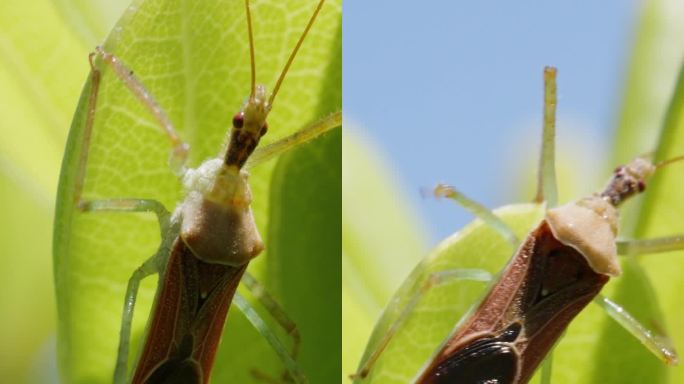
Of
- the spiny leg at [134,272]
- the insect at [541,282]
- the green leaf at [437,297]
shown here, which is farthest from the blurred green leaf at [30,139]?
the insect at [541,282]

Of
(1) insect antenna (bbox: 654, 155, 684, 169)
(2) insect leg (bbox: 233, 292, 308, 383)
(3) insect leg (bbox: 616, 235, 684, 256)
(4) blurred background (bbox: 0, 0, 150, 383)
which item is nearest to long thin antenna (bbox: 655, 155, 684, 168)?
(1) insect antenna (bbox: 654, 155, 684, 169)

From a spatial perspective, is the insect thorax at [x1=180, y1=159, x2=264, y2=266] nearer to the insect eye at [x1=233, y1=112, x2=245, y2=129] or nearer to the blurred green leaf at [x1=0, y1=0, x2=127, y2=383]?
the insect eye at [x1=233, y1=112, x2=245, y2=129]

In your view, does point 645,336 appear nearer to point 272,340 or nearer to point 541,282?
point 272,340

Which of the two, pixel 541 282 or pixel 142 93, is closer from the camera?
pixel 142 93

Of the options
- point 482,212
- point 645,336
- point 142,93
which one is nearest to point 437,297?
point 482,212

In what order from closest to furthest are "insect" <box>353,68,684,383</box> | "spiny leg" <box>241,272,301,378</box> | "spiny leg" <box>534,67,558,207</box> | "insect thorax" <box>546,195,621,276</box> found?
1. "spiny leg" <box>241,272,301,378</box>
2. "insect" <box>353,68,684,383</box>
3. "insect thorax" <box>546,195,621,276</box>
4. "spiny leg" <box>534,67,558,207</box>

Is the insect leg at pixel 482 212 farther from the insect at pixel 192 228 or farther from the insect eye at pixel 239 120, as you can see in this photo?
the insect eye at pixel 239 120

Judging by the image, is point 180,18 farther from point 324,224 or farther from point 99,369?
point 99,369
